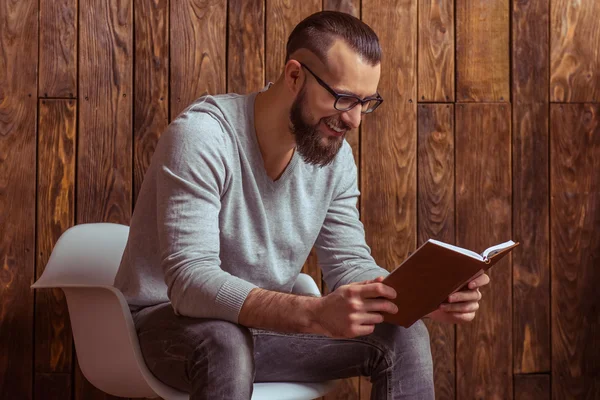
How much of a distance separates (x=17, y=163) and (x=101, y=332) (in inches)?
→ 32.9

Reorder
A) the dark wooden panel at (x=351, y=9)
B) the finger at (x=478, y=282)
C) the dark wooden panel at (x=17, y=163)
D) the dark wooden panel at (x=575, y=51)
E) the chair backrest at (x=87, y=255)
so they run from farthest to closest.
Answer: the dark wooden panel at (x=575, y=51) → the dark wooden panel at (x=351, y=9) → the dark wooden panel at (x=17, y=163) → the chair backrest at (x=87, y=255) → the finger at (x=478, y=282)

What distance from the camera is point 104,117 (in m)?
2.15

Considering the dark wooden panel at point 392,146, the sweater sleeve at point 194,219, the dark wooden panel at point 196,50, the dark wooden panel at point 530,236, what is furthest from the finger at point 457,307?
the dark wooden panel at point 196,50

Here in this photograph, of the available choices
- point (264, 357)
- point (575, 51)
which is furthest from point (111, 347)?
point (575, 51)

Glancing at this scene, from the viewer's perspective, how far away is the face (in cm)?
154

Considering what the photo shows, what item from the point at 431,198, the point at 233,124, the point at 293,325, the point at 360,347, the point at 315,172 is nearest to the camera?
the point at 293,325

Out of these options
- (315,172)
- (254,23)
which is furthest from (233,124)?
(254,23)

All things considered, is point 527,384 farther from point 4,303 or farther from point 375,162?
point 4,303

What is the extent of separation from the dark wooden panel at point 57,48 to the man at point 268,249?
2.25ft

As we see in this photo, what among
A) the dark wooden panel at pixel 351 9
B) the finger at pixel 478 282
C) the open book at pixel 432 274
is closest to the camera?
the open book at pixel 432 274

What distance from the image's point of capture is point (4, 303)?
213cm

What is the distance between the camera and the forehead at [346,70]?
5.04 feet

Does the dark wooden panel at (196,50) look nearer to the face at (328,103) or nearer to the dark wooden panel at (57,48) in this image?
the dark wooden panel at (57,48)

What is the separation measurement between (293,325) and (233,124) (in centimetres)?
50
